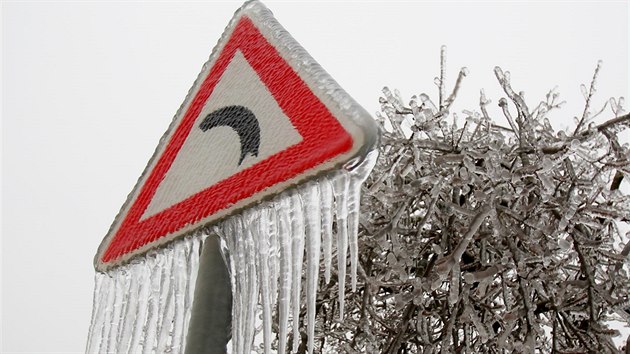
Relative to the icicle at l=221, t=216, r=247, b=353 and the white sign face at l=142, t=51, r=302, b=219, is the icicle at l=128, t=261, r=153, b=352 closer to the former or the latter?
the white sign face at l=142, t=51, r=302, b=219

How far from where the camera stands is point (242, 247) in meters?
0.85

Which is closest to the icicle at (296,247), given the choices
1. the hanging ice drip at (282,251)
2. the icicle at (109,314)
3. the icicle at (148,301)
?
the hanging ice drip at (282,251)

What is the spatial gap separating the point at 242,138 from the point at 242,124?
2 centimetres

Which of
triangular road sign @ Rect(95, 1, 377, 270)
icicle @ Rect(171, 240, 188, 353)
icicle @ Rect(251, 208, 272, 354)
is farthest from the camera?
icicle @ Rect(171, 240, 188, 353)

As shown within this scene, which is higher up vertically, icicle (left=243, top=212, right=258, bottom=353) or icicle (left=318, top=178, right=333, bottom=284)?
icicle (left=318, top=178, right=333, bottom=284)

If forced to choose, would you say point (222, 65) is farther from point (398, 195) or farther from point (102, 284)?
point (398, 195)

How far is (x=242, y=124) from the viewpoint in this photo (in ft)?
2.80

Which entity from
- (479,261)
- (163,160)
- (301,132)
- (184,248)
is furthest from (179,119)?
(479,261)

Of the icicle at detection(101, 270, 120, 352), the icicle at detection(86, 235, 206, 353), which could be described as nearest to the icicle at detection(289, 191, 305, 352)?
the icicle at detection(86, 235, 206, 353)

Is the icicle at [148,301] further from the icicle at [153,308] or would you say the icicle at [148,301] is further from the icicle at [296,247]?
the icicle at [296,247]

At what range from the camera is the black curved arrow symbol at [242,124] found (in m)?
0.82

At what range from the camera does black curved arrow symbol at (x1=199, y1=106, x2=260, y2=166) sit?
824mm

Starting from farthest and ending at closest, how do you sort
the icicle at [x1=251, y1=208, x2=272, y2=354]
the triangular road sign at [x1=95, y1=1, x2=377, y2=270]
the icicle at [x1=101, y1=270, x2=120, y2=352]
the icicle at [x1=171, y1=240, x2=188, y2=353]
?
the icicle at [x1=101, y1=270, x2=120, y2=352] → the icicle at [x1=171, y1=240, x2=188, y2=353] → the icicle at [x1=251, y1=208, x2=272, y2=354] → the triangular road sign at [x1=95, y1=1, x2=377, y2=270]

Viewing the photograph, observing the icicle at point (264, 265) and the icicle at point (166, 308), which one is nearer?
the icicle at point (264, 265)
